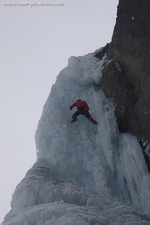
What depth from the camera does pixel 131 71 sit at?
587 centimetres

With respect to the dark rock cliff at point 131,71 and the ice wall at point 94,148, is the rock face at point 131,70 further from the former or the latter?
the ice wall at point 94,148

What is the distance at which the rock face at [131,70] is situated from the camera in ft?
16.6

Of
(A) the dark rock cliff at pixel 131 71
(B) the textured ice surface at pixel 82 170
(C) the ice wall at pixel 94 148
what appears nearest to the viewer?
(B) the textured ice surface at pixel 82 170

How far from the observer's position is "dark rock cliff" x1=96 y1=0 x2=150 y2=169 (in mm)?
5066

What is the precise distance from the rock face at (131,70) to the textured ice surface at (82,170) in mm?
361

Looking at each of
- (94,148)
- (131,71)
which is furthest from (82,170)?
(131,71)

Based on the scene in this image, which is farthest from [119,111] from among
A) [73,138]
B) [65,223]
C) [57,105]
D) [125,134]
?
[65,223]

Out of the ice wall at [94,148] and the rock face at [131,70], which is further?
the rock face at [131,70]

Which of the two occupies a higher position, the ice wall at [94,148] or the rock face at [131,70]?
the rock face at [131,70]

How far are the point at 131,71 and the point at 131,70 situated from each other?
1.3 inches

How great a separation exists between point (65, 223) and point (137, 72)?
458 centimetres

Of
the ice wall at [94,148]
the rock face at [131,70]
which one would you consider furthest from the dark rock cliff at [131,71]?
the ice wall at [94,148]

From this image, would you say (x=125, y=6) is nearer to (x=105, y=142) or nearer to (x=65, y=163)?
(x=105, y=142)

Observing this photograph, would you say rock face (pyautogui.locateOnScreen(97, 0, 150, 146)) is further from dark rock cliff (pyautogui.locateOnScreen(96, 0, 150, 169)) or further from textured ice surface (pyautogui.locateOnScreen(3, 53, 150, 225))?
textured ice surface (pyautogui.locateOnScreen(3, 53, 150, 225))
